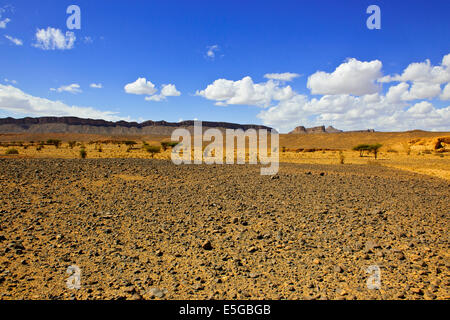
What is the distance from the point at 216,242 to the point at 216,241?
43 mm

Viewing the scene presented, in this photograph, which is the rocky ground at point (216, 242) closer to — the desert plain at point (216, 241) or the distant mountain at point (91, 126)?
the desert plain at point (216, 241)

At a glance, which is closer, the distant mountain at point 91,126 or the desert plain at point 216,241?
the desert plain at point 216,241

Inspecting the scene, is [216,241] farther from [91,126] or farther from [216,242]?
[91,126]

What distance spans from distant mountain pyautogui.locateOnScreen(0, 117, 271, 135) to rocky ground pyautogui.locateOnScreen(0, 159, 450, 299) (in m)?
158

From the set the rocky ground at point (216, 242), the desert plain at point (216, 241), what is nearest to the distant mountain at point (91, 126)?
the desert plain at point (216, 241)

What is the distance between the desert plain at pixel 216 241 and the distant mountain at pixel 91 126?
15728 cm

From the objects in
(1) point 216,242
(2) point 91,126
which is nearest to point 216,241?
(1) point 216,242

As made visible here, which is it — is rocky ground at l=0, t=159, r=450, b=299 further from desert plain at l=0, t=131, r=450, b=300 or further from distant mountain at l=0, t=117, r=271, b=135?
distant mountain at l=0, t=117, r=271, b=135

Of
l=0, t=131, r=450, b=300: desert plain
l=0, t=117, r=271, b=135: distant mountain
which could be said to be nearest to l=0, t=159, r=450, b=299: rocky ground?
l=0, t=131, r=450, b=300: desert plain

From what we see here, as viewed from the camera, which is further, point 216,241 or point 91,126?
point 91,126

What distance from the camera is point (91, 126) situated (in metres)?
159

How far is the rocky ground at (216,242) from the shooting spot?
381cm
